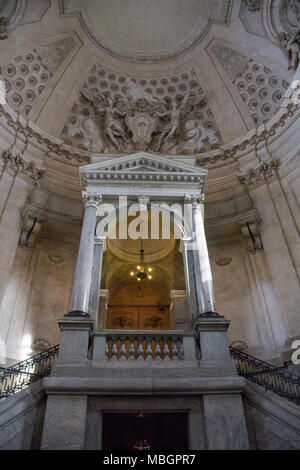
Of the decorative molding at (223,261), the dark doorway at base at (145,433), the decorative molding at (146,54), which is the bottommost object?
the dark doorway at base at (145,433)

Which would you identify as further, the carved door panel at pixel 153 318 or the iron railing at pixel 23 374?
the carved door panel at pixel 153 318

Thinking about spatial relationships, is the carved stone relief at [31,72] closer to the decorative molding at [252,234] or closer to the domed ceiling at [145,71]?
the domed ceiling at [145,71]

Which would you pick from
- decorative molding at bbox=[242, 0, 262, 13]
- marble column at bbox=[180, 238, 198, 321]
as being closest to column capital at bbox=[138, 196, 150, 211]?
marble column at bbox=[180, 238, 198, 321]

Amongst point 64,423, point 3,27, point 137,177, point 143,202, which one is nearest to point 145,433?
point 64,423

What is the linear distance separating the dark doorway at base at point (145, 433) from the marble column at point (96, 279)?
3121 millimetres

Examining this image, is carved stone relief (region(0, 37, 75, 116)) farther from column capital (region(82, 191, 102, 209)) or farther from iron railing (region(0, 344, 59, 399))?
iron railing (region(0, 344, 59, 399))

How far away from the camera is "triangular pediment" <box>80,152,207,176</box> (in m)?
13.6

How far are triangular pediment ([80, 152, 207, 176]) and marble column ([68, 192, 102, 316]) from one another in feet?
3.81

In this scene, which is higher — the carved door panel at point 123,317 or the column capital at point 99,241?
the column capital at point 99,241

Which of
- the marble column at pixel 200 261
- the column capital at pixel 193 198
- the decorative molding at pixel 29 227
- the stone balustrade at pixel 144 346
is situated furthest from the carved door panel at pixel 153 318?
the stone balustrade at pixel 144 346

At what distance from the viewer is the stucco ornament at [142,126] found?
19766mm

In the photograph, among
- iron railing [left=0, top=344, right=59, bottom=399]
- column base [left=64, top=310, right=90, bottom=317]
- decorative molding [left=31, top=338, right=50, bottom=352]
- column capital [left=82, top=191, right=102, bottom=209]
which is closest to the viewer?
iron railing [left=0, top=344, right=59, bottom=399]

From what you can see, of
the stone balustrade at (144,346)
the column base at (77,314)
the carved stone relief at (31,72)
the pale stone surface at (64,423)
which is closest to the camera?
the pale stone surface at (64,423)

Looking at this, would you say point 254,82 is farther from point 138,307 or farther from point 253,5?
point 138,307
